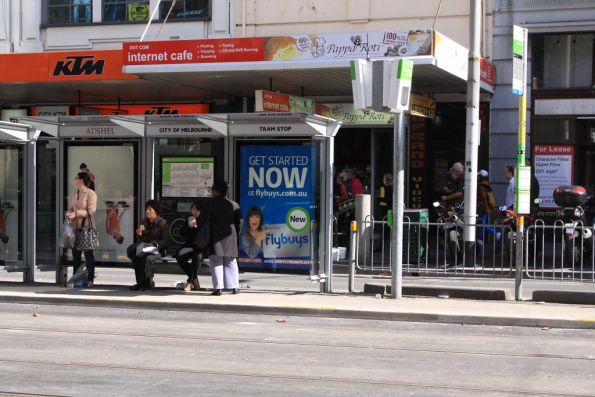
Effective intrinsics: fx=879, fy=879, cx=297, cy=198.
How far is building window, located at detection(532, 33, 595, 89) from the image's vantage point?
2053cm

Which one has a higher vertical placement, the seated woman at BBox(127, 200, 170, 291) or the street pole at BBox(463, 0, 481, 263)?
the street pole at BBox(463, 0, 481, 263)

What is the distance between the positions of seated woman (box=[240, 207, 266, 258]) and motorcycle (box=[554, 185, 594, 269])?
4811mm

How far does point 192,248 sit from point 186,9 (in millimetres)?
12144

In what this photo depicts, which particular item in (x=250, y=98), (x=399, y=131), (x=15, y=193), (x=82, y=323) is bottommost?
(x=82, y=323)

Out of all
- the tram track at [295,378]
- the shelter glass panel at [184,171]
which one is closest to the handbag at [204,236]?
the shelter glass panel at [184,171]

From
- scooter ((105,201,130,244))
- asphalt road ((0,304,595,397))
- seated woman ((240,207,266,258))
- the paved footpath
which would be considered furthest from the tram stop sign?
scooter ((105,201,130,244))

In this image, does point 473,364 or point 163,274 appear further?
point 163,274

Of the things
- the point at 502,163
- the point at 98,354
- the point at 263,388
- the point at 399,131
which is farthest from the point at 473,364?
the point at 502,163

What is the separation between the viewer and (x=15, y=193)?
46.4 feet

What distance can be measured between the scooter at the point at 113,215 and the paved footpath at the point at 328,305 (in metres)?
1.30

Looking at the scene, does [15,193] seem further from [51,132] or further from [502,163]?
[502,163]

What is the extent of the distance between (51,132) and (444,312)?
6.91 metres

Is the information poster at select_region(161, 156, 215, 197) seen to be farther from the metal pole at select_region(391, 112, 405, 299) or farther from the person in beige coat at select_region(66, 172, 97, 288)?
the metal pole at select_region(391, 112, 405, 299)

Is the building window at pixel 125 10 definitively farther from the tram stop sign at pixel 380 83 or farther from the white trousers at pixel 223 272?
the tram stop sign at pixel 380 83
